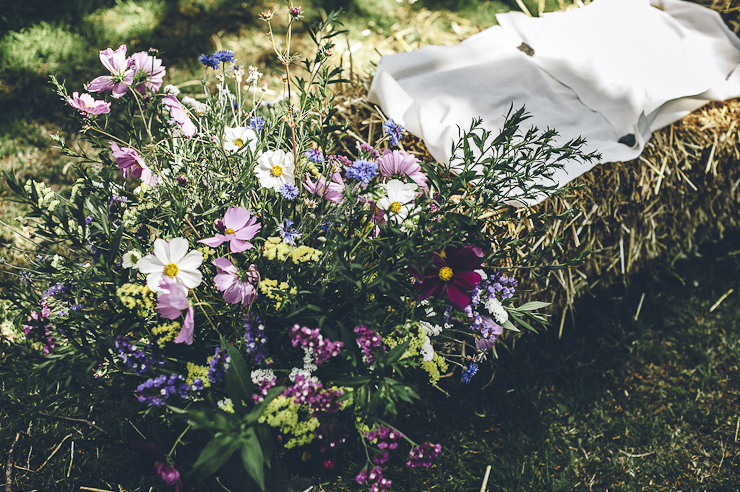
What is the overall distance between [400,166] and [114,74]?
0.57 m

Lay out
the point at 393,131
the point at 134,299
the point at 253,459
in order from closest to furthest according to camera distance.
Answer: the point at 253,459
the point at 134,299
the point at 393,131

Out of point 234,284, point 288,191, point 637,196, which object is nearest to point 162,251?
point 234,284

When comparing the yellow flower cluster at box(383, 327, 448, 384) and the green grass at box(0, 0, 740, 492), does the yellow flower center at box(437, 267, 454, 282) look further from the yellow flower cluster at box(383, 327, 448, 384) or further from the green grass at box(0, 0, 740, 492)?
the green grass at box(0, 0, 740, 492)

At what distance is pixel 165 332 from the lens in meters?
0.92

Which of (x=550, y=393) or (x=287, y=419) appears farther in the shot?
(x=550, y=393)

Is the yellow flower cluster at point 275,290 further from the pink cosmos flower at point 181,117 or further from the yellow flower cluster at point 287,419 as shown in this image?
the pink cosmos flower at point 181,117

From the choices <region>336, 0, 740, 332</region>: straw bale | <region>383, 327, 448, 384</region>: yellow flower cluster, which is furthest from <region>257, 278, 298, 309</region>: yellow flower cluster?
<region>336, 0, 740, 332</region>: straw bale

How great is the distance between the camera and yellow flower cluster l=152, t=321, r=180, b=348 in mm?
893

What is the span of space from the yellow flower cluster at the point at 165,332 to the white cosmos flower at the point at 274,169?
31 centimetres

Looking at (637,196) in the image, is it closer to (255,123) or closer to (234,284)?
(255,123)

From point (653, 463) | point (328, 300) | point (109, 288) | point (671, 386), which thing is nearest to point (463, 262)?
point (328, 300)

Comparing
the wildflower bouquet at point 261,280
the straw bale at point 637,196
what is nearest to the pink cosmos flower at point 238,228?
the wildflower bouquet at point 261,280

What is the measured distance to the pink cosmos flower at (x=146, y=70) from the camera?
0.97 m

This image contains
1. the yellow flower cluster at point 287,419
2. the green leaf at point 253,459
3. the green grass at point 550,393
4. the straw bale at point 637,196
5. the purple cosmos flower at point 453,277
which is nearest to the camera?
the green leaf at point 253,459
